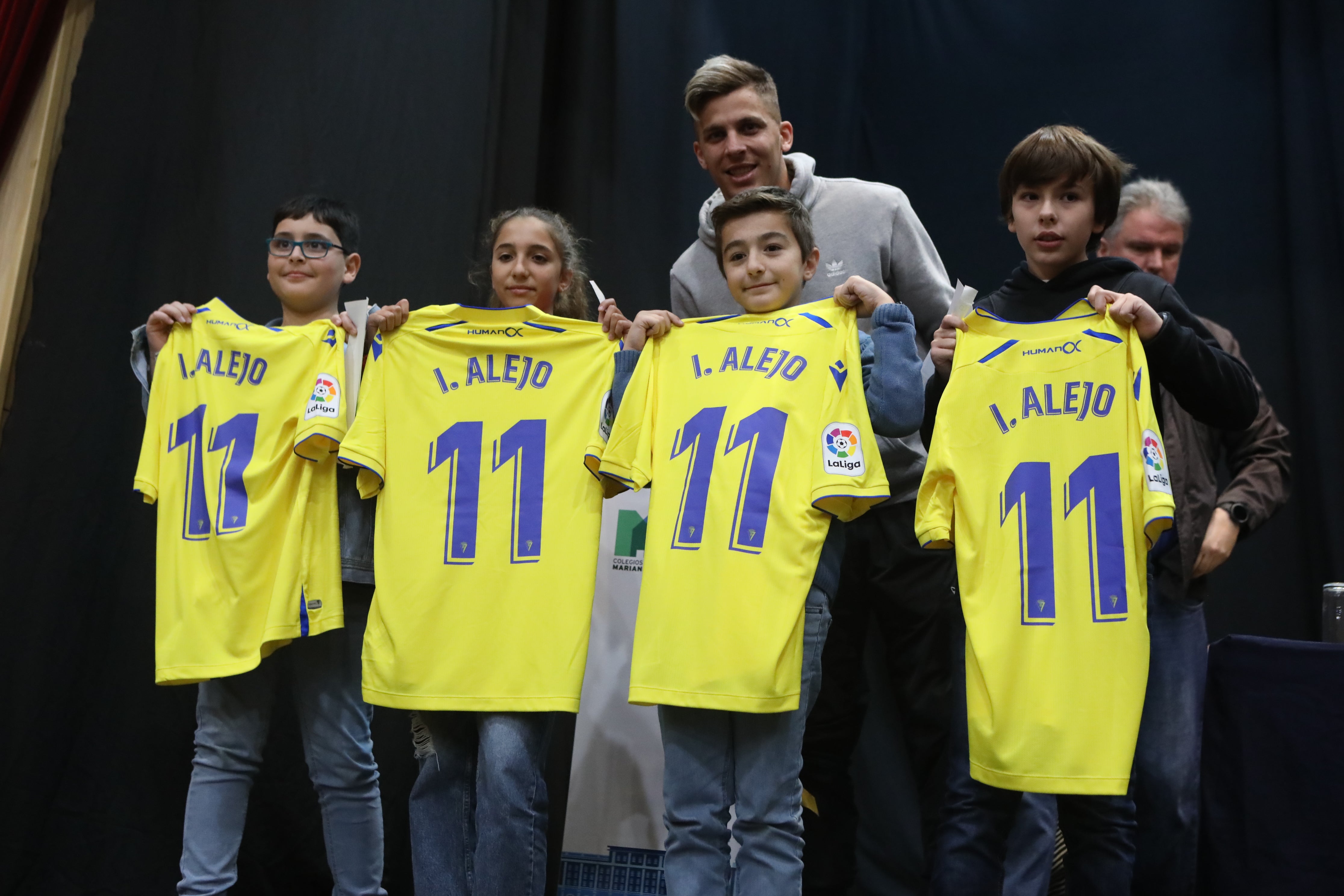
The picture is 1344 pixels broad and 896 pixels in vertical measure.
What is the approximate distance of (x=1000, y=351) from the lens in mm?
2045

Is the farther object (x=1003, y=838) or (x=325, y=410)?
(x=325, y=410)

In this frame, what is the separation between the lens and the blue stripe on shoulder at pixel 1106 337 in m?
1.96

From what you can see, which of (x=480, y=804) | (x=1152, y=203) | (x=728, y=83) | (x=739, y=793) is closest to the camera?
(x=739, y=793)

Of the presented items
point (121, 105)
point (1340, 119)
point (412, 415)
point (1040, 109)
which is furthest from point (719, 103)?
point (1340, 119)

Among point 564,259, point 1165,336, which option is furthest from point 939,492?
point 564,259

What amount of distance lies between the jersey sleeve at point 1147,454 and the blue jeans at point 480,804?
116 centimetres

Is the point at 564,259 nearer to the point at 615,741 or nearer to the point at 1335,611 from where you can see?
the point at 615,741

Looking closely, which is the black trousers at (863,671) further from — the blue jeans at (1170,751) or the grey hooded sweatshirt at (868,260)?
the blue jeans at (1170,751)

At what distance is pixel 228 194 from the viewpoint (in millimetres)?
3105

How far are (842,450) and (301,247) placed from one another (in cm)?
132

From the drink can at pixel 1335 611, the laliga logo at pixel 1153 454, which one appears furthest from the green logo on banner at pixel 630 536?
the drink can at pixel 1335 611

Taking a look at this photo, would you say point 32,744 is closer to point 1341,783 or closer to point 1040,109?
point 1341,783

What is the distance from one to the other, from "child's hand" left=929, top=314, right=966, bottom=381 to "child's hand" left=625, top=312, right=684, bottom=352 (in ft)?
1.62

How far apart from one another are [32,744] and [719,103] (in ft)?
7.54
